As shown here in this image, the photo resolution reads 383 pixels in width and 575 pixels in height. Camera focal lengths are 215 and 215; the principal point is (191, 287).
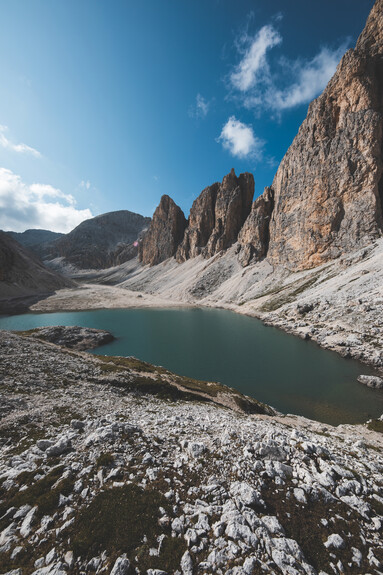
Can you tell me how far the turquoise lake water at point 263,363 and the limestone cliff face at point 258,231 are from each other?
69.3 meters

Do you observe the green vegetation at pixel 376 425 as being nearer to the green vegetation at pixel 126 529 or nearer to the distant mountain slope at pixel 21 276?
the green vegetation at pixel 126 529

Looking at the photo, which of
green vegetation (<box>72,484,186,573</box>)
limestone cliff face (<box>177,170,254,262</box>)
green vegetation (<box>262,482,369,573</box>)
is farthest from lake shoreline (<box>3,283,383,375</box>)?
limestone cliff face (<box>177,170,254,262</box>)

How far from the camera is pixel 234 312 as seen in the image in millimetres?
91000

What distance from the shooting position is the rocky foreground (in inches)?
222

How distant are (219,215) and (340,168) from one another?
281 ft

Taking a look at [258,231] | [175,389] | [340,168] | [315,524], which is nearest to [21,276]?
[258,231]

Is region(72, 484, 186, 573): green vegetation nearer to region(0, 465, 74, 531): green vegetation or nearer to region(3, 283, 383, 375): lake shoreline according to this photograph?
region(0, 465, 74, 531): green vegetation

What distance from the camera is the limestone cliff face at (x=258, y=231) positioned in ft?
424

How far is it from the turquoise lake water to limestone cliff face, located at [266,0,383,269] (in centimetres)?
5572

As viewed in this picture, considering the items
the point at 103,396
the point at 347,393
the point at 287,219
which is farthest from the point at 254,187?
the point at 103,396

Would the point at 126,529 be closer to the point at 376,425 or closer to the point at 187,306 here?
the point at 376,425

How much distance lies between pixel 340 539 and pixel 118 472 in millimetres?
7446

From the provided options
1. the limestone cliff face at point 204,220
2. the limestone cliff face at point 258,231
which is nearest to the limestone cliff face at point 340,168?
the limestone cliff face at point 258,231

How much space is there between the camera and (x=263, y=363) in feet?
123
